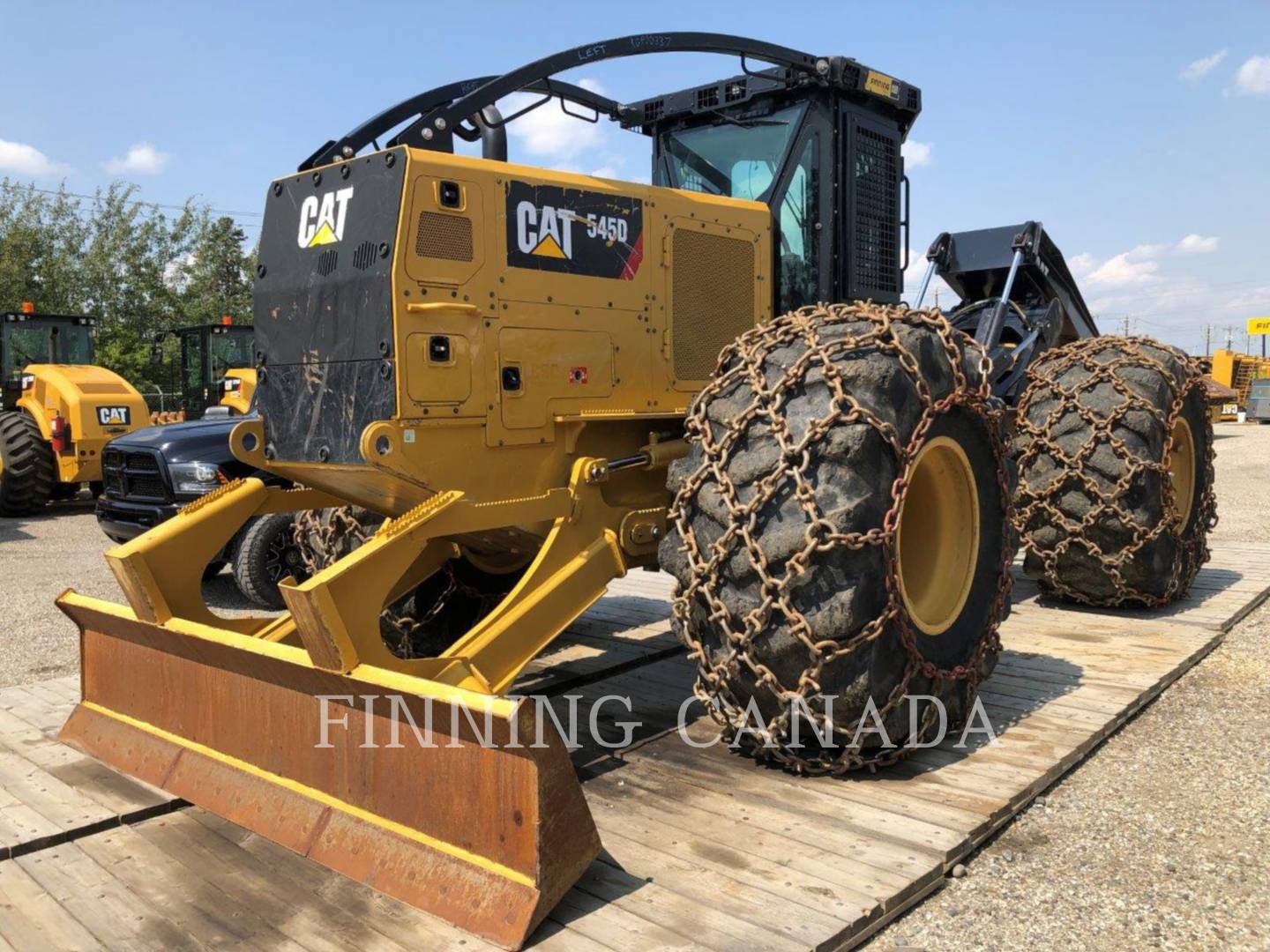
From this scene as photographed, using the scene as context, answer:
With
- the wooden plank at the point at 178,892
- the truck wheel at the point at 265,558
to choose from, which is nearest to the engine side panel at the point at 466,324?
the wooden plank at the point at 178,892

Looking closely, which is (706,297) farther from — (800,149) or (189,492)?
(189,492)

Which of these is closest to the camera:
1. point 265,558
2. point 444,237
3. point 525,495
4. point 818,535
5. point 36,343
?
point 818,535

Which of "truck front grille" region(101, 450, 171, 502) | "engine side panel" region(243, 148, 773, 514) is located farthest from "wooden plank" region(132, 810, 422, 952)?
"truck front grille" region(101, 450, 171, 502)

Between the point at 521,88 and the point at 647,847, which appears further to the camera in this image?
the point at 521,88

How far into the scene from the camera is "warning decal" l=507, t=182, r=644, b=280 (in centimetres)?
389

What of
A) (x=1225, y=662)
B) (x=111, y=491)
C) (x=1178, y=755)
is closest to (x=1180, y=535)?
(x=1225, y=662)

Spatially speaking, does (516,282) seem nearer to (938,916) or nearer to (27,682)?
(938,916)

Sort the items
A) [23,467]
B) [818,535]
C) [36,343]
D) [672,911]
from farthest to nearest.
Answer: [36,343] → [23,467] → [818,535] → [672,911]

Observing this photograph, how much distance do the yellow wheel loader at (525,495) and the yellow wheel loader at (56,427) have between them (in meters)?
9.84

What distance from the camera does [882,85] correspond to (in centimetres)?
503

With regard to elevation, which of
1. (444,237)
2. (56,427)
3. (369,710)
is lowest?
(369,710)

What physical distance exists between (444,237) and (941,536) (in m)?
2.14

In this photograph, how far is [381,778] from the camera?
10.3 ft

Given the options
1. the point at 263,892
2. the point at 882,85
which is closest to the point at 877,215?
the point at 882,85
